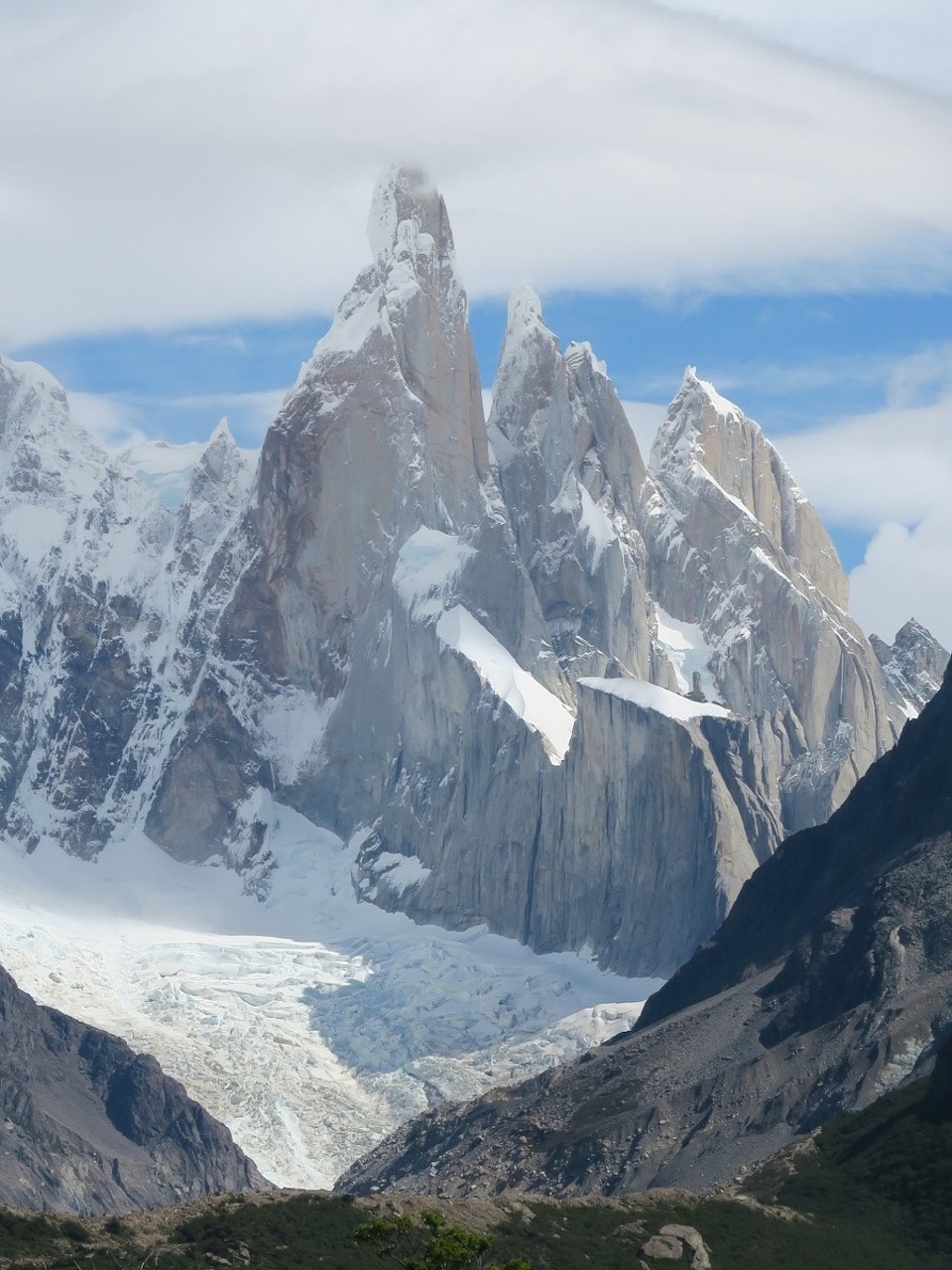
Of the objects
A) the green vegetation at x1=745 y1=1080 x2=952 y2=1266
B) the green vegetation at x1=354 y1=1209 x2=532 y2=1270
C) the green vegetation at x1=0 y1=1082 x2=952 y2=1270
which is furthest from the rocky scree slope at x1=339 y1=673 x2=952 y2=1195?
the green vegetation at x1=354 y1=1209 x2=532 y2=1270

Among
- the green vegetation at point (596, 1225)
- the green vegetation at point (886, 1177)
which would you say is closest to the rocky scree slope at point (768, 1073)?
the green vegetation at point (886, 1177)

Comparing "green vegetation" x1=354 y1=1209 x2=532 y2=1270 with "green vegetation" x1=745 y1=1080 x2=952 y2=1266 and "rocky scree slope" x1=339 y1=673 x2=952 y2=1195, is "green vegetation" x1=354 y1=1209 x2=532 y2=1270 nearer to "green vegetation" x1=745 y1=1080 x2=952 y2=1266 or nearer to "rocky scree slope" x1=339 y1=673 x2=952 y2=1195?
"green vegetation" x1=745 y1=1080 x2=952 y2=1266

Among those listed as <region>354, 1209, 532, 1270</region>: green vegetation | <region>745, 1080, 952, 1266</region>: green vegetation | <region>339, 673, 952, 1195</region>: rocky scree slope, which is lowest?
<region>354, 1209, 532, 1270</region>: green vegetation

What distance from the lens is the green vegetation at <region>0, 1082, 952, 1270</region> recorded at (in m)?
117

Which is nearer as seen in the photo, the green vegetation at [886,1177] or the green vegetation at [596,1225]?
the green vegetation at [596,1225]

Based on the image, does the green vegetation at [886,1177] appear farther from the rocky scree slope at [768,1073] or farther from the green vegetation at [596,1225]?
the rocky scree slope at [768,1073]

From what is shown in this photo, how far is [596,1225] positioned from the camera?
135125mm

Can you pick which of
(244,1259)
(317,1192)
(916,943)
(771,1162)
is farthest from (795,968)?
(244,1259)

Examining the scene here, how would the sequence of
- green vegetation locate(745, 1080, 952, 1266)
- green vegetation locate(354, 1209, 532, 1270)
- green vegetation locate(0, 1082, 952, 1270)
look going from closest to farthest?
green vegetation locate(354, 1209, 532, 1270) < green vegetation locate(0, 1082, 952, 1270) < green vegetation locate(745, 1080, 952, 1266)

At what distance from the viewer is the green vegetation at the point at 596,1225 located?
117 m

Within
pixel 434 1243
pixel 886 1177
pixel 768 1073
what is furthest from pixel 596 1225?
pixel 768 1073

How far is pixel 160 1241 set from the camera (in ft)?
392

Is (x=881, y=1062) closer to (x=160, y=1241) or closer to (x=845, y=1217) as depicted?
(x=845, y=1217)

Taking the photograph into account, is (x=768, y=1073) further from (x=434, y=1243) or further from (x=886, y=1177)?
(x=434, y=1243)
